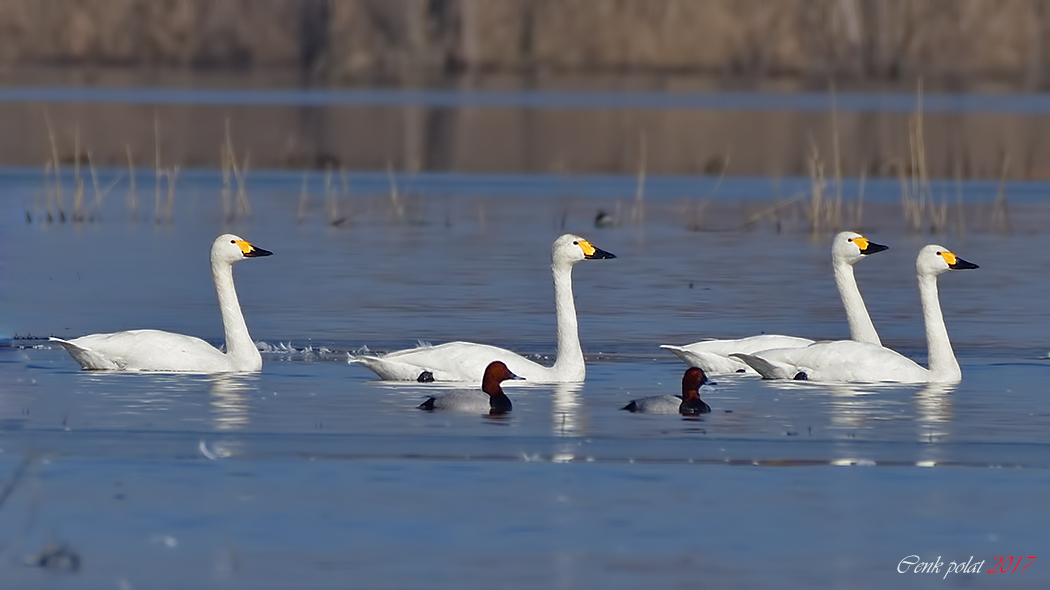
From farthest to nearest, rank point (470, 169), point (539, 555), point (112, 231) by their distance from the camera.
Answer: point (470, 169), point (112, 231), point (539, 555)

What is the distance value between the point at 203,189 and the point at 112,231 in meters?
5.98

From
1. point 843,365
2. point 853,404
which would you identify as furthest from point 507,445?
point 843,365

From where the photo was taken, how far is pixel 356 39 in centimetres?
5738

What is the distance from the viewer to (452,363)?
467 inches

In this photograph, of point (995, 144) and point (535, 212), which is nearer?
point (535, 212)

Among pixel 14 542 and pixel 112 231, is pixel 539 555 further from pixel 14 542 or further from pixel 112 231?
pixel 112 231

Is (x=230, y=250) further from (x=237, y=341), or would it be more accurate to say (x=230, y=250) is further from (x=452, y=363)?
(x=452, y=363)

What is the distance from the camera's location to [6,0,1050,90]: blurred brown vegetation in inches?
2122

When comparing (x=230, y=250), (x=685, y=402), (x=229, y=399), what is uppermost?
(x=230, y=250)

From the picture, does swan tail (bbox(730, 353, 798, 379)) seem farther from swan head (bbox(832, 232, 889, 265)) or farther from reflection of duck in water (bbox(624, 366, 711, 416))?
swan head (bbox(832, 232, 889, 265))

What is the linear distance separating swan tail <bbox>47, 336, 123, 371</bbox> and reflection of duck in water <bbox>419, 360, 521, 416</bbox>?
2.07 meters

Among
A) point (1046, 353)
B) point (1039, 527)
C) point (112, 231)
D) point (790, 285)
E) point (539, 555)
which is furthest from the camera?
point (112, 231)

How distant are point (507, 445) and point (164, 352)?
294 centimetres

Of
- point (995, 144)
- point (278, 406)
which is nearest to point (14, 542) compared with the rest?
point (278, 406)
